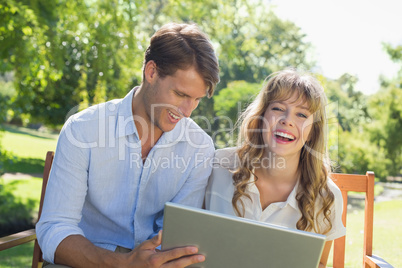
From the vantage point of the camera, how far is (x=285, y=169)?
2.56 m

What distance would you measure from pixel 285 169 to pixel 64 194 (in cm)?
129

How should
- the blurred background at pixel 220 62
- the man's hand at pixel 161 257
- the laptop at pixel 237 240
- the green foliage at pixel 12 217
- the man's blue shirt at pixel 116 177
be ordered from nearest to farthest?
the laptop at pixel 237 240 < the man's hand at pixel 161 257 < the man's blue shirt at pixel 116 177 < the blurred background at pixel 220 62 < the green foliage at pixel 12 217

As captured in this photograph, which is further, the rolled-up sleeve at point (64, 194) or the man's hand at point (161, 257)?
the rolled-up sleeve at point (64, 194)

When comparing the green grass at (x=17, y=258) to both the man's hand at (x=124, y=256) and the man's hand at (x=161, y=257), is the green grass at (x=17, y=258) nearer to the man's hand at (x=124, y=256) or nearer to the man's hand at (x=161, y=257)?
the man's hand at (x=124, y=256)

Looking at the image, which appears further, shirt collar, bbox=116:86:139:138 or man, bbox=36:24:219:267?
shirt collar, bbox=116:86:139:138

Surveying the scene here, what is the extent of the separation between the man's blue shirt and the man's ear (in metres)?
0.17

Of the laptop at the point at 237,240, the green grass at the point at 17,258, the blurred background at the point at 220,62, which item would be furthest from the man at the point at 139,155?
the green grass at the point at 17,258

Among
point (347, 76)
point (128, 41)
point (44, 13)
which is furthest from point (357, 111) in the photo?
point (44, 13)

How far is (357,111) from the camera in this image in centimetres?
2412

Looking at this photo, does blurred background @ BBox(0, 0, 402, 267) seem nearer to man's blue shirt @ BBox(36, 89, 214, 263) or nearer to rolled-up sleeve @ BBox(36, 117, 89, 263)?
man's blue shirt @ BBox(36, 89, 214, 263)

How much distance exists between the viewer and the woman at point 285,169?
2.39 meters

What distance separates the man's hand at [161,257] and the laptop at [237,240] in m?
0.03

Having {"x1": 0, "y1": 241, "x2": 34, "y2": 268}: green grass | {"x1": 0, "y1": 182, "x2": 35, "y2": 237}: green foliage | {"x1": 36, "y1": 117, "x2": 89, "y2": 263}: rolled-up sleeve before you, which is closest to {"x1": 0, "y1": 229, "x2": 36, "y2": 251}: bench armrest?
{"x1": 36, "y1": 117, "x2": 89, "y2": 263}: rolled-up sleeve

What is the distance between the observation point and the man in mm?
2079
